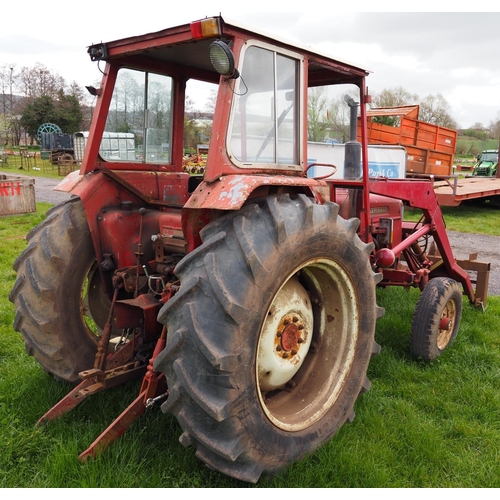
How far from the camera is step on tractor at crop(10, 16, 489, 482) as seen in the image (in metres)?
2.27

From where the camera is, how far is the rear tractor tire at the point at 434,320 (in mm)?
3957

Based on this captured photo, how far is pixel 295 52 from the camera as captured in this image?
292 centimetres

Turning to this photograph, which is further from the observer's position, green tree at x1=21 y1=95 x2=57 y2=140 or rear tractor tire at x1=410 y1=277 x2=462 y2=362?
green tree at x1=21 y1=95 x2=57 y2=140

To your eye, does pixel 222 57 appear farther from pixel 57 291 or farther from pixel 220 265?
pixel 57 291

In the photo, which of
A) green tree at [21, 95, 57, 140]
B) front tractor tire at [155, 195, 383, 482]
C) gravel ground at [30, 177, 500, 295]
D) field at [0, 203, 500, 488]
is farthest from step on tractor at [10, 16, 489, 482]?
green tree at [21, 95, 57, 140]

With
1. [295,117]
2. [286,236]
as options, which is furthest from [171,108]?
[286,236]

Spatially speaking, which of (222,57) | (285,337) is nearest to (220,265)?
(285,337)

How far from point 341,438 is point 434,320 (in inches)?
59.4

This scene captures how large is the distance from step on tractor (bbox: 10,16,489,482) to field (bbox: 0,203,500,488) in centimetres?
14

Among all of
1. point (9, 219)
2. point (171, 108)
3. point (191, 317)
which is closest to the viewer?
point (191, 317)

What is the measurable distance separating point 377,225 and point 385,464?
2.31 meters

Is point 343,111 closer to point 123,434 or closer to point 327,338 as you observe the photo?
point 327,338

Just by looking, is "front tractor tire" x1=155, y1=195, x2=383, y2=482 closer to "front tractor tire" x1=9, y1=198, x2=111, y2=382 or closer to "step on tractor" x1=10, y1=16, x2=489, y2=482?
"step on tractor" x1=10, y1=16, x2=489, y2=482

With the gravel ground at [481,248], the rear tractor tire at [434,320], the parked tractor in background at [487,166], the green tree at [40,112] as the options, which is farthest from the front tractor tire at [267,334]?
the green tree at [40,112]
